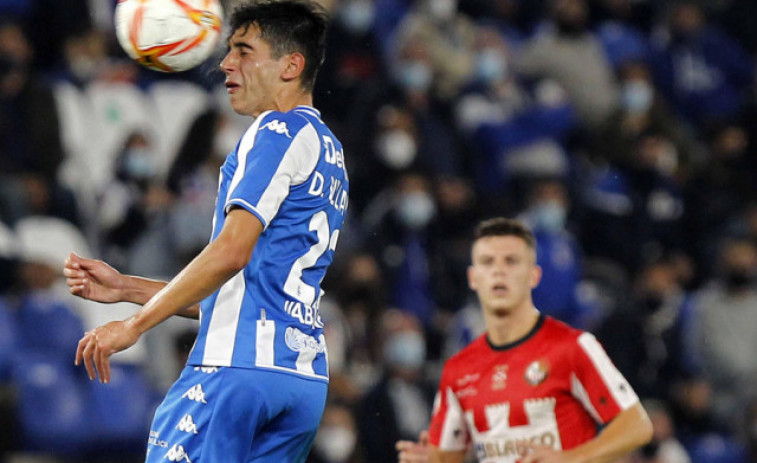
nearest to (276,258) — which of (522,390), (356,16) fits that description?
(522,390)

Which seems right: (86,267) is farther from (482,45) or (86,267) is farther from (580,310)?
(482,45)

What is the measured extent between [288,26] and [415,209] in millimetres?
6594

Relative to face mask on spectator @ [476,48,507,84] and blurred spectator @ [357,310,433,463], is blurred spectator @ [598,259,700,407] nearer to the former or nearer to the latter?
A: blurred spectator @ [357,310,433,463]

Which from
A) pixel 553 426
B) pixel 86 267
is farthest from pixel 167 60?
pixel 553 426

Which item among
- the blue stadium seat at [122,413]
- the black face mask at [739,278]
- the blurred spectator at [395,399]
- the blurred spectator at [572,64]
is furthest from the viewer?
the blurred spectator at [572,64]

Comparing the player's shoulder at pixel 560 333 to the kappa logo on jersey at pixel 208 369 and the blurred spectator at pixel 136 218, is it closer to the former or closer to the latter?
the kappa logo on jersey at pixel 208 369

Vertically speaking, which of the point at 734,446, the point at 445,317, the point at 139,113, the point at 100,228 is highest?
the point at 139,113

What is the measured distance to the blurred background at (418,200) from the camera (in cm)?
891

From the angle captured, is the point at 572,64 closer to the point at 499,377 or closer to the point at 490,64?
the point at 490,64

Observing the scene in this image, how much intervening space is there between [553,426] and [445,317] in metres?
5.25

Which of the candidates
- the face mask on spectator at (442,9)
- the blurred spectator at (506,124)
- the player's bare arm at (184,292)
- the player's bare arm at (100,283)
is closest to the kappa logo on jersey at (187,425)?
the player's bare arm at (184,292)

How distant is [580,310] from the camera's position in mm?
11234

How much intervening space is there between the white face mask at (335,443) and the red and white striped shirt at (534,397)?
334 cm

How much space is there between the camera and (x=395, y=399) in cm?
943
